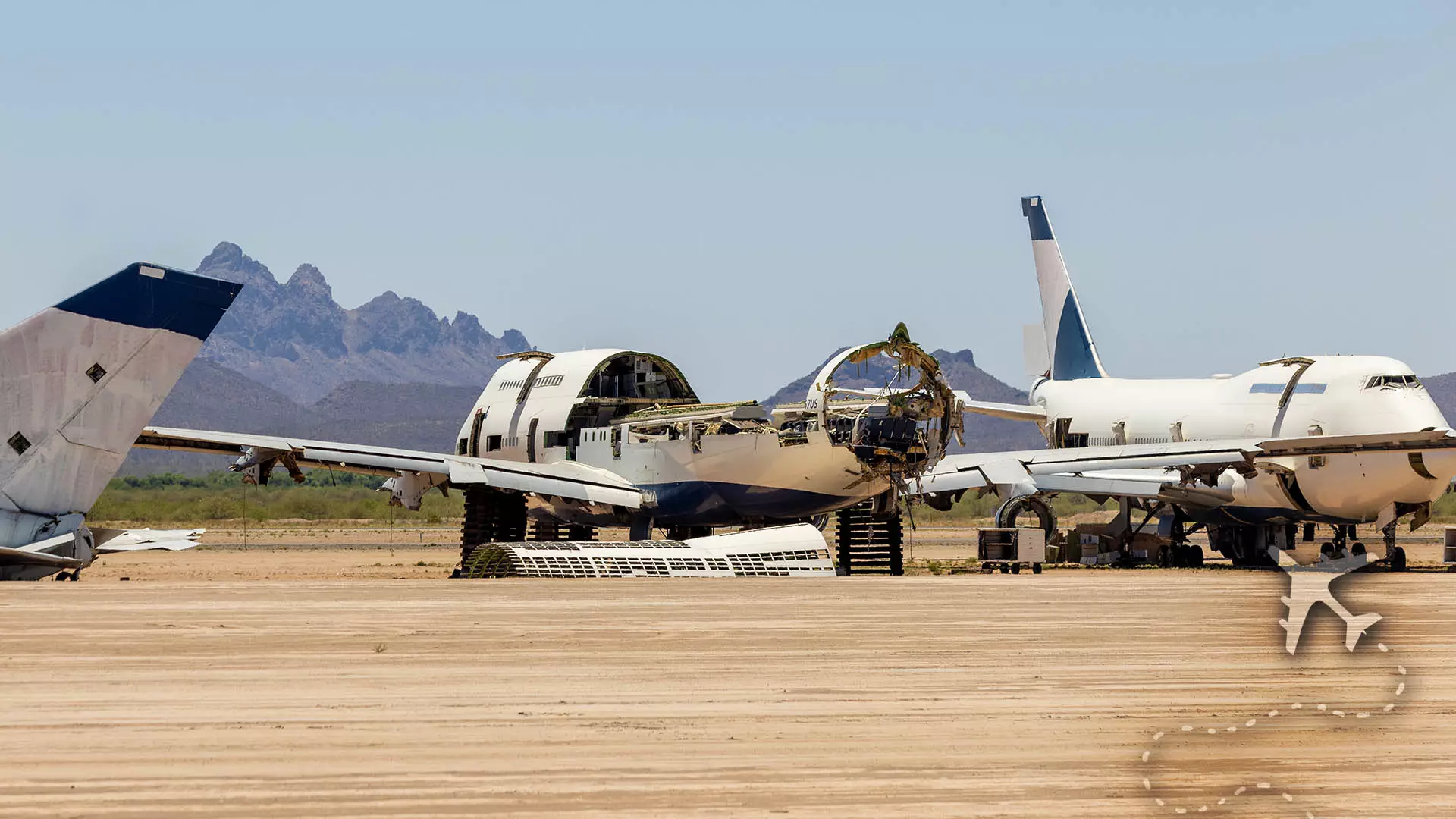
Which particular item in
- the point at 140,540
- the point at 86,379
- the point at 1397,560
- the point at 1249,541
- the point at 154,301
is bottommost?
the point at 1249,541

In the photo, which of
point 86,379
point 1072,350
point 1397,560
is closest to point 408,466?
point 86,379

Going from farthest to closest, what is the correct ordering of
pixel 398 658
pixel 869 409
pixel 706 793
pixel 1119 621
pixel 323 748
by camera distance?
pixel 869 409 < pixel 1119 621 < pixel 398 658 < pixel 323 748 < pixel 706 793

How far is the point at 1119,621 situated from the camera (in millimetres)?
19453

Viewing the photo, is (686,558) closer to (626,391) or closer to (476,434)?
(626,391)

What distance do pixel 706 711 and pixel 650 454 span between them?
25.4m

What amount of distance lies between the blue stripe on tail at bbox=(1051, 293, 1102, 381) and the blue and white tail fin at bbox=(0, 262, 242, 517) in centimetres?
3549

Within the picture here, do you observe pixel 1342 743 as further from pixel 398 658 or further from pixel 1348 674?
pixel 398 658

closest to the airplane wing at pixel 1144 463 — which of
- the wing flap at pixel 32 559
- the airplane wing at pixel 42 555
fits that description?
the airplane wing at pixel 42 555

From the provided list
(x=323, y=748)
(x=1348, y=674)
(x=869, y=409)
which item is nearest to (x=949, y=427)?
(x=869, y=409)

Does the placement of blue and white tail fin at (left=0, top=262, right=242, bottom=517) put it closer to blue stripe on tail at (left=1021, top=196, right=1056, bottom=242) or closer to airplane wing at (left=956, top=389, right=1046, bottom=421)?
airplane wing at (left=956, top=389, right=1046, bottom=421)

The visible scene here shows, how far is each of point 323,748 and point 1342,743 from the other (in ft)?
19.7

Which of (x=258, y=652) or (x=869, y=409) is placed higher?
(x=869, y=409)

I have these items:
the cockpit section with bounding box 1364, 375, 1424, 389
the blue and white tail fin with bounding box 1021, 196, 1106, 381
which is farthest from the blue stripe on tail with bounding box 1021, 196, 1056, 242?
the cockpit section with bounding box 1364, 375, 1424, 389

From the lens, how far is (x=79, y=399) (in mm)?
25641
